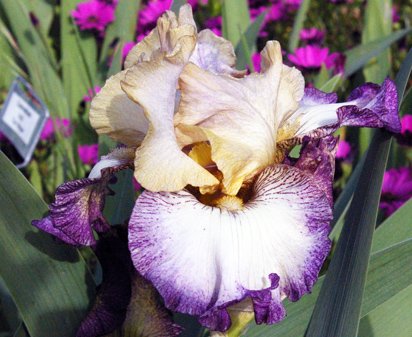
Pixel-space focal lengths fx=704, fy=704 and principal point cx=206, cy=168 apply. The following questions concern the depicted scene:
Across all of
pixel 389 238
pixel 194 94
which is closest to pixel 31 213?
pixel 194 94

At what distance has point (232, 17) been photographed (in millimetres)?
1530

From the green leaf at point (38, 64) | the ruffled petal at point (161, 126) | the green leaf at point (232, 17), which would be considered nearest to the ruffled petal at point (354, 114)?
the ruffled petal at point (161, 126)

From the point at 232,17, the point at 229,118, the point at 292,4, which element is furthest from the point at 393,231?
the point at 292,4

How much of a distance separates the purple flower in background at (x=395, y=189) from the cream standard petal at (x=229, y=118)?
59cm

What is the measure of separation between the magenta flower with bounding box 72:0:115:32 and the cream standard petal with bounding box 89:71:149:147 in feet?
3.88

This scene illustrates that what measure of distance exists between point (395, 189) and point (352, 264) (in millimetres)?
592

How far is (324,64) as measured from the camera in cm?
141

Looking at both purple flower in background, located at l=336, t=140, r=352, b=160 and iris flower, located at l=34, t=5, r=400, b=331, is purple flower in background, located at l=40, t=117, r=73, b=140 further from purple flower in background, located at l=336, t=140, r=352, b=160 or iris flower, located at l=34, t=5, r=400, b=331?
iris flower, located at l=34, t=5, r=400, b=331

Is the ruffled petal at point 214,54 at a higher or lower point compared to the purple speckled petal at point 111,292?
higher

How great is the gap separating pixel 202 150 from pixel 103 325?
17 cm

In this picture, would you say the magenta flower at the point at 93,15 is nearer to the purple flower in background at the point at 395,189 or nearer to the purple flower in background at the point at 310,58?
the purple flower in background at the point at 310,58

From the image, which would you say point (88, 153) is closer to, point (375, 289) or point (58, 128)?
point (58, 128)

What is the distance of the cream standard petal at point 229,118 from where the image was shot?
0.56 m

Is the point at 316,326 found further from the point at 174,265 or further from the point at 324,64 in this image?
the point at 324,64
